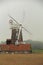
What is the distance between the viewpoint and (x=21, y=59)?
1.56 m

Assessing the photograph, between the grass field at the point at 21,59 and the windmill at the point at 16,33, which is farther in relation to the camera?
the windmill at the point at 16,33

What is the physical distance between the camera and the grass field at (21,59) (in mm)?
1547

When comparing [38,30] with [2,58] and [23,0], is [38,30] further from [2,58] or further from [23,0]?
[2,58]

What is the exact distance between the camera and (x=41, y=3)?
6.31ft

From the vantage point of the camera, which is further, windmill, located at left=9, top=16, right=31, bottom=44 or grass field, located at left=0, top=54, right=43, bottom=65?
windmill, located at left=9, top=16, right=31, bottom=44

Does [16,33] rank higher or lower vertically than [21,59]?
higher

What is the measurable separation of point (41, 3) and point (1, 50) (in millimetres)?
761

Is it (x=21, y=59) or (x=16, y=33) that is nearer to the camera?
(x=21, y=59)

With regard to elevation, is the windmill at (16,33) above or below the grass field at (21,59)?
above

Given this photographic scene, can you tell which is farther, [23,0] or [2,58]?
[23,0]

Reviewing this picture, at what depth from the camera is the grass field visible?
1547 mm

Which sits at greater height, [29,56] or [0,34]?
[0,34]

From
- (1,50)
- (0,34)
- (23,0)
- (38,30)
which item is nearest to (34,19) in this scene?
(38,30)

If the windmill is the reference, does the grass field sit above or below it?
below
